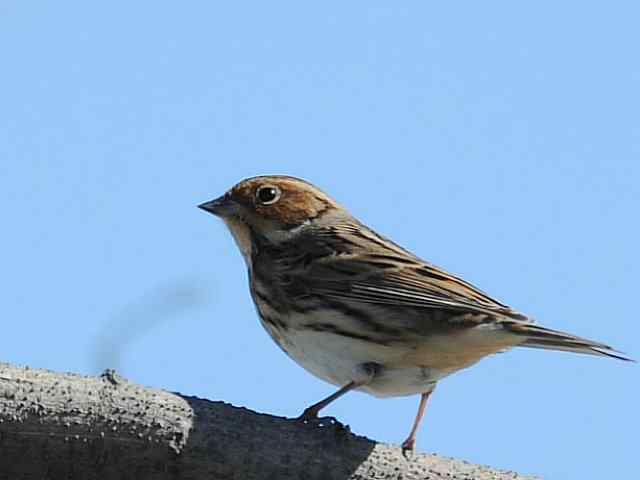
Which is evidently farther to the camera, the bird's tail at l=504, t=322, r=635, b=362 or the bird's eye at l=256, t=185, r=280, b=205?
the bird's eye at l=256, t=185, r=280, b=205

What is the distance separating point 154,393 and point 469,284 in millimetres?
2368

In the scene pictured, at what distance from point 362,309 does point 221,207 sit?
1389 millimetres

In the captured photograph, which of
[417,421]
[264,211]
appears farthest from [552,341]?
[264,211]

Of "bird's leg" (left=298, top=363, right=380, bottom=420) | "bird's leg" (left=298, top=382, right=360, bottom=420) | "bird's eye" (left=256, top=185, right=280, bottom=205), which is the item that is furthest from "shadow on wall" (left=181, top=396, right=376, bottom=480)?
"bird's eye" (left=256, top=185, right=280, bottom=205)

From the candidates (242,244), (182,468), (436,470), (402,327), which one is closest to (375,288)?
(402,327)

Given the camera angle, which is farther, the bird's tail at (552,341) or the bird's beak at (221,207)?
the bird's beak at (221,207)

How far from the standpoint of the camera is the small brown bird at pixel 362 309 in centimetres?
534

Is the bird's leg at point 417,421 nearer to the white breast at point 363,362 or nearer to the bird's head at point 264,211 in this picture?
the white breast at point 363,362

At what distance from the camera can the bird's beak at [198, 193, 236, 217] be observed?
664 centimetres

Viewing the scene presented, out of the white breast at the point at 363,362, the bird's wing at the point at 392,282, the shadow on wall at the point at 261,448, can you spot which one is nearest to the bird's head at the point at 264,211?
the bird's wing at the point at 392,282

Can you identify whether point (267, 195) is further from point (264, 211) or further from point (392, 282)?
point (392, 282)

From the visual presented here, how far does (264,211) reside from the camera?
21.8 ft

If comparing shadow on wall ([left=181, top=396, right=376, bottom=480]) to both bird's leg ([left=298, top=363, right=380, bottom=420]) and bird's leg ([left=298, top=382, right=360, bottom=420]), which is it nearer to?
bird's leg ([left=298, top=382, right=360, bottom=420])

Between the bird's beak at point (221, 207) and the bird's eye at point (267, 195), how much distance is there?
0.54ft
